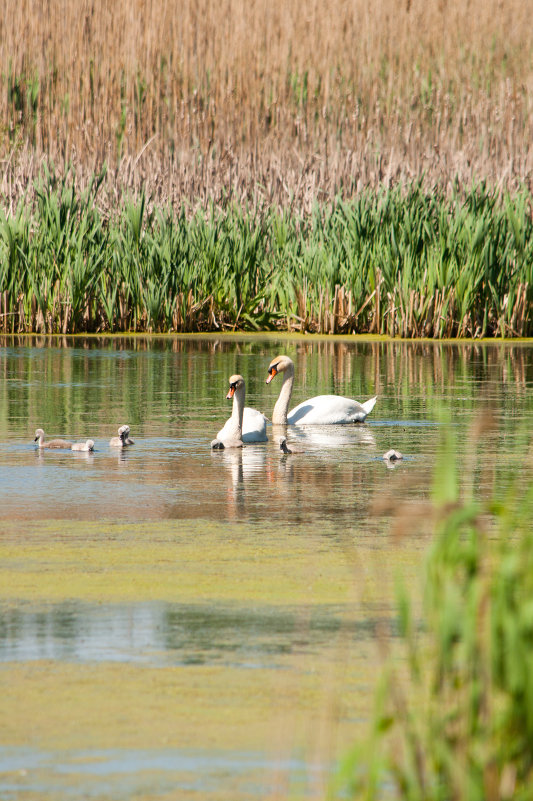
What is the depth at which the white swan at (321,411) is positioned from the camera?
10195 mm

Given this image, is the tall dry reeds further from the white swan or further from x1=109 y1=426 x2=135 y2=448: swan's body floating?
x1=109 y1=426 x2=135 y2=448: swan's body floating

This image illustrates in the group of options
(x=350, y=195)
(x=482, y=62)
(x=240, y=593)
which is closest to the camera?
(x=240, y=593)

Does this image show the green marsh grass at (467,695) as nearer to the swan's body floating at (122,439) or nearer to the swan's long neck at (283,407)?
the swan's body floating at (122,439)

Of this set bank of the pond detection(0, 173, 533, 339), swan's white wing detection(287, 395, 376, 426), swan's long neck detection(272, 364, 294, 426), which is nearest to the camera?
swan's white wing detection(287, 395, 376, 426)

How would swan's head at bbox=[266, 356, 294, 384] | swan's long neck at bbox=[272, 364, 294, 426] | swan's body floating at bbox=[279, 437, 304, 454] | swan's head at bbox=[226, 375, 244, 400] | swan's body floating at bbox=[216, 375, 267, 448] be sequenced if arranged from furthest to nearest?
swan's head at bbox=[266, 356, 294, 384]
swan's long neck at bbox=[272, 364, 294, 426]
swan's head at bbox=[226, 375, 244, 400]
swan's body floating at bbox=[216, 375, 267, 448]
swan's body floating at bbox=[279, 437, 304, 454]

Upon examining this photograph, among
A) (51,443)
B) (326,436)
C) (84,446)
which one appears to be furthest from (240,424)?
(51,443)

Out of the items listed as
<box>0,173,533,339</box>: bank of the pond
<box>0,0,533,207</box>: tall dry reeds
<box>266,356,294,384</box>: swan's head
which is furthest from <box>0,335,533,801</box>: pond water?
<box>0,0,533,207</box>: tall dry reeds

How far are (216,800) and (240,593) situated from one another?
1.94m

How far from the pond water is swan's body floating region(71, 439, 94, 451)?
10 centimetres

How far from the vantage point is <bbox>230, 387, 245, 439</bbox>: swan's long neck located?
941 centimetres

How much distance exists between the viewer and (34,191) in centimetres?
1806

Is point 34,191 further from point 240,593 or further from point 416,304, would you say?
point 240,593

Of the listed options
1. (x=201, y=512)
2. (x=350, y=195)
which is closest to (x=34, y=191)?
(x=350, y=195)

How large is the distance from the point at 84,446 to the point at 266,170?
10428 millimetres
